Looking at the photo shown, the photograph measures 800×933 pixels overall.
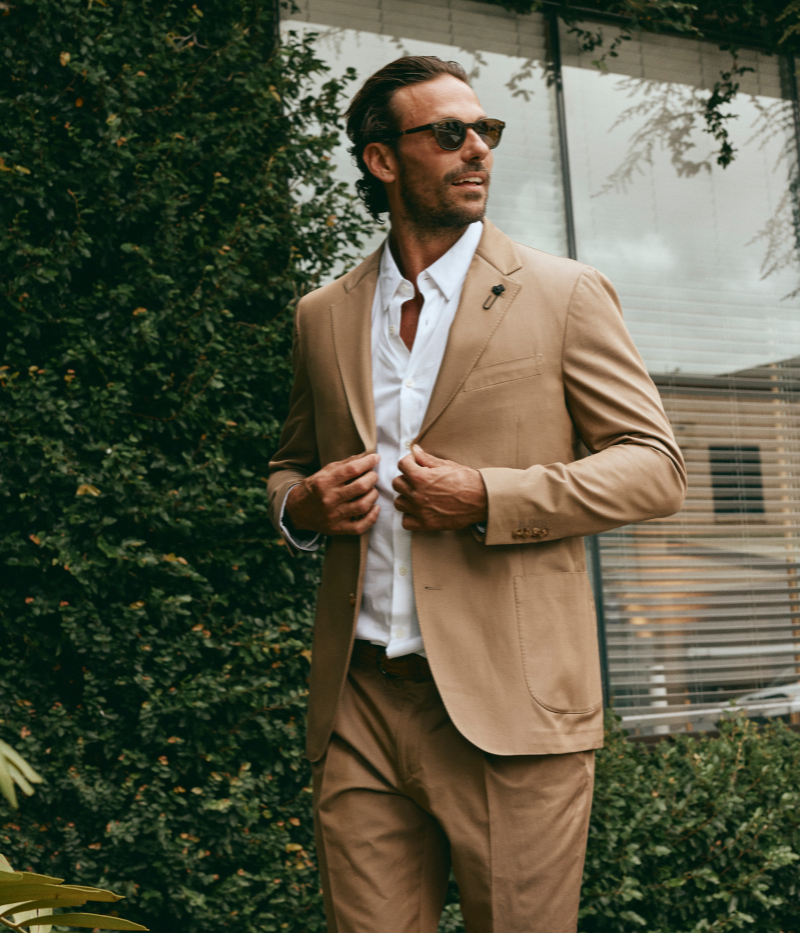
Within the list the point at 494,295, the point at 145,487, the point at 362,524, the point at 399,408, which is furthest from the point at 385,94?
the point at 145,487

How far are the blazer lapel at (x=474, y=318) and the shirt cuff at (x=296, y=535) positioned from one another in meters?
0.45

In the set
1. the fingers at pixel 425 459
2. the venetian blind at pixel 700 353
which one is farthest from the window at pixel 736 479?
the fingers at pixel 425 459

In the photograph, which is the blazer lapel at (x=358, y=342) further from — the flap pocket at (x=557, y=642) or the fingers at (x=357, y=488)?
the flap pocket at (x=557, y=642)

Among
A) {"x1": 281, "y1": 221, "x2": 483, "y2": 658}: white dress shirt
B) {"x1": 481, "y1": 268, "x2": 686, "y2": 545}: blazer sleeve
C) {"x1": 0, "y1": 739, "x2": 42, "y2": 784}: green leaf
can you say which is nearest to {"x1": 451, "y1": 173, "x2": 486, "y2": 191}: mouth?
{"x1": 281, "y1": 221, "x2": 483, "y2": 658}: white dress shirt

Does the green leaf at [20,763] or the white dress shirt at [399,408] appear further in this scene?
the white dress shirt at [399,408]

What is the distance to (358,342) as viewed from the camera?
210 cm

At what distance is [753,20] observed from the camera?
207 inches

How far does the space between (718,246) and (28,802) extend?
14.7 ft

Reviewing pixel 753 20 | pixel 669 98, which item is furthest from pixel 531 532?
pixel 753 20

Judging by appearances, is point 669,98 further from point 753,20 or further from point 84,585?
point 84,585

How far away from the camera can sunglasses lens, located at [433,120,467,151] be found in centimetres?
205

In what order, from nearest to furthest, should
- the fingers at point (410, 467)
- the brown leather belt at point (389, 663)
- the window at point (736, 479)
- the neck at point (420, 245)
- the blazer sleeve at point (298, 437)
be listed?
the fingers at point (410, 467) < the brown leather belt at point (389, 663) < the neck at point (420, 245) < the blazer sleeve at point (298, 437) < the window at point (736, 479)

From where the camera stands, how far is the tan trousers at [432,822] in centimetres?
182

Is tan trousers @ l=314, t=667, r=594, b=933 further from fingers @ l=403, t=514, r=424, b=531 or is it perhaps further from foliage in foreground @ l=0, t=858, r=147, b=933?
foliage in foreground @ l=0, t=858, r=147, b=933
